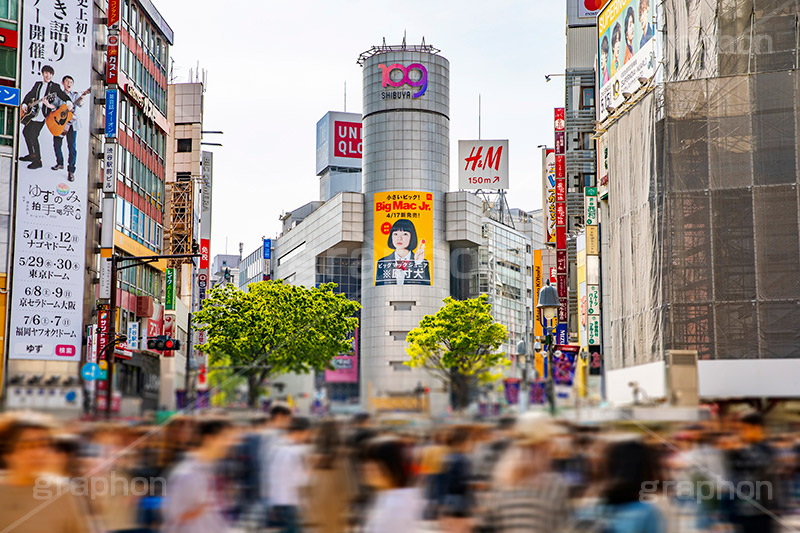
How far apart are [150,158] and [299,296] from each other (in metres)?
10.9

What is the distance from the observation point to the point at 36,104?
1695 inches

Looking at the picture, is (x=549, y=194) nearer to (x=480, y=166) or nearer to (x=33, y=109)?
(x=33, y=109)

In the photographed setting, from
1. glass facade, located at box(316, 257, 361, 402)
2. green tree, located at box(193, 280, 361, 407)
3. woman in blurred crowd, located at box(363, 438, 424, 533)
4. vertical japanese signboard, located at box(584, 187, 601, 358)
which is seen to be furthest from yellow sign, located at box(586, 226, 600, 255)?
glass facade, located at box(316, 257, 361, 402)

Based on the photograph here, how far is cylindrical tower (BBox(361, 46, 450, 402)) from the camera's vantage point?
114312 millimetres

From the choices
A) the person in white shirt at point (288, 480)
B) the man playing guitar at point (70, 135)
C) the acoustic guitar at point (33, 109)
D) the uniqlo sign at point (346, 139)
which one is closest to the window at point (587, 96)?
the man playing guitar at point (70, 135)

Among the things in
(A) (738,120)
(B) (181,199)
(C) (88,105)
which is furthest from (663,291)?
(B) (181,199)

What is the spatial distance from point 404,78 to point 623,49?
76826 millimetres

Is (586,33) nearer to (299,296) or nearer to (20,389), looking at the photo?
(299,296)

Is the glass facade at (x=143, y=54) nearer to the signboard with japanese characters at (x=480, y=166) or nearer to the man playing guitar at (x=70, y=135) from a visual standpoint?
the man playing guitar at (x=70, y=135)

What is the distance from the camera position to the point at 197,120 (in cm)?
9688

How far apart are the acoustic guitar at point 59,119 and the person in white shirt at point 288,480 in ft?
125

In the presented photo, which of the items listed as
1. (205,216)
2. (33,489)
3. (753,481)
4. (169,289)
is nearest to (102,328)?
(169,289)

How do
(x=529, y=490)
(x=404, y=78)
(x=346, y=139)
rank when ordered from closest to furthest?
(x=529, y=490) → (x=404, y=78) → (x=346, y=139)

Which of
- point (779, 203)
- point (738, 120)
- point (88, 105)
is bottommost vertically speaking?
point (779, 203)
